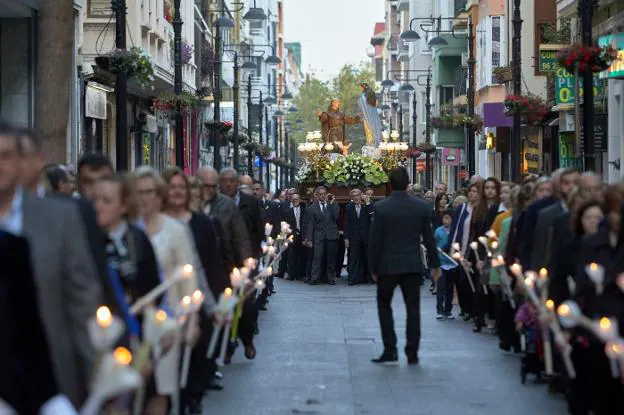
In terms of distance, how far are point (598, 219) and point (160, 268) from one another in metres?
2.98

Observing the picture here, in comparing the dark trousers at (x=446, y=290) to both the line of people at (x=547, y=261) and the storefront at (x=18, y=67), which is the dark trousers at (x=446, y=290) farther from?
the storefront at (x=18, y=67)

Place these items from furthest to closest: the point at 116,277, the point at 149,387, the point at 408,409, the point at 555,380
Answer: the point at 555,380 < the point at 408,409 < the point at 149,387 < the point at 116,277

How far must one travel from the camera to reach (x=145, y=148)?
48.4m

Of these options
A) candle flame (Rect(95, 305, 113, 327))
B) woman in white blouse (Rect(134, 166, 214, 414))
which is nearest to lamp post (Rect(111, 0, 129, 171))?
woman in white blouse (Rect(134, 166, 214, 414))

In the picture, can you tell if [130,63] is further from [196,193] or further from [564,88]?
[564,88]

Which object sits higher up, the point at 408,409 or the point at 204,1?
the point at 204,1

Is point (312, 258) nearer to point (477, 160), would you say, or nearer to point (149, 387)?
point (149, 387)

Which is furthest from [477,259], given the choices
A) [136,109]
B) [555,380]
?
[136,109]

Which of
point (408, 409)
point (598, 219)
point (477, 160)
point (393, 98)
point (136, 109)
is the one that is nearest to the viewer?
point (598, 219)

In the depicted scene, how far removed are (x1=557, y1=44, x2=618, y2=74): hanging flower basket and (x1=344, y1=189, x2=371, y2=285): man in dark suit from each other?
33.5 feet

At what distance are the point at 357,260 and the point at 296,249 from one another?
2.27 m

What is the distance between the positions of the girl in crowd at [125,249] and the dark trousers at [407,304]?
7251 millimetres

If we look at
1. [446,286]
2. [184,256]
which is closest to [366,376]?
[184,256]

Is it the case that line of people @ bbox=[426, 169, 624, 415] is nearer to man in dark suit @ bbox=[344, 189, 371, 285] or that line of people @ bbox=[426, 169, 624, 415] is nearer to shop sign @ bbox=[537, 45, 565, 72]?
man in dark suit @ bbox=[344, 189, 371, 285]
